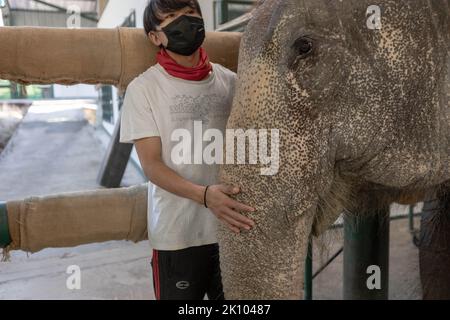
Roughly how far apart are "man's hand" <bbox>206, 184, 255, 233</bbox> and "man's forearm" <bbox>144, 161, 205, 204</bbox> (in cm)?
8

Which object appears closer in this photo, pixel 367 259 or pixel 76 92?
pixel 367 259

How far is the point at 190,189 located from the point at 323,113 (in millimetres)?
340

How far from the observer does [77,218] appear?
140cm

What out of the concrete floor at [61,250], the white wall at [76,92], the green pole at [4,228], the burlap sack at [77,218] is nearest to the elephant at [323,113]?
the burlap sack at [77,218]

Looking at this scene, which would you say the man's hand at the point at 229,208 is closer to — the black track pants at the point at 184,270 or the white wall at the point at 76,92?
the black track pants at the point at 184,270

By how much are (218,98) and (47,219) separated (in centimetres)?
60

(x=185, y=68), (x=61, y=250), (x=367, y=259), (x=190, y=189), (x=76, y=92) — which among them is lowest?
(x=76, y=92)

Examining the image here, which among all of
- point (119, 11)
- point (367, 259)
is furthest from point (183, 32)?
point (119, 11)

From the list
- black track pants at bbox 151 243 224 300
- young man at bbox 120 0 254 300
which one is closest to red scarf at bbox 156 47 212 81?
young man at bbox 120 0 254 300

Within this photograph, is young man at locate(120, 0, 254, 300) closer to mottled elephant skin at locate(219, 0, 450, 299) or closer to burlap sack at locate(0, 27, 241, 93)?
burlap sack at locate(0, 27, 241, 93)

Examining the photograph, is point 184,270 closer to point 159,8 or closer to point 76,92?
point 159,8

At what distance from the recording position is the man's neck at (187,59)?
3.89 ft
